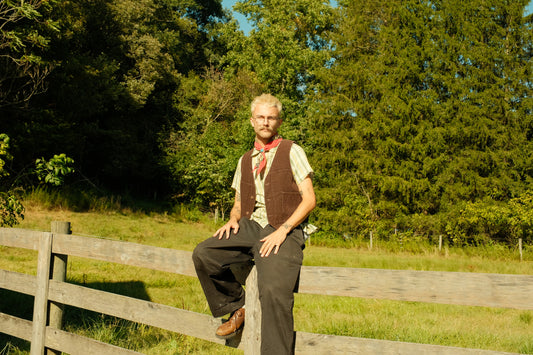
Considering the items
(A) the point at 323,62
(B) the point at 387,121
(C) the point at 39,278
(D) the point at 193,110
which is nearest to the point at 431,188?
(B) the point at 387,121

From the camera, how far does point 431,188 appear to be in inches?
1105

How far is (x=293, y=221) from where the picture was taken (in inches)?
118

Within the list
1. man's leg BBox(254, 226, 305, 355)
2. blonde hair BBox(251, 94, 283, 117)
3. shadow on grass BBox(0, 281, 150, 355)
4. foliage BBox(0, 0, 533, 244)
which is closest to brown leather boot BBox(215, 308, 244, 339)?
man's leg BBox(254, 226, 305, 355)

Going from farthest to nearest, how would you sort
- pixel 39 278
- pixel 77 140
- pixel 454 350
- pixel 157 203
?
pixel 157 203 → pixel 77 140 → pixel 39 278 → pixel 454 350

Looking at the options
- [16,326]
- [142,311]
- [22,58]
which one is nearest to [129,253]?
[142,311]

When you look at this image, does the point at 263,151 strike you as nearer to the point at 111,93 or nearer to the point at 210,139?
the point at 111,93

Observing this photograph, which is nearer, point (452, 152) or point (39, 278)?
point (39, 278)

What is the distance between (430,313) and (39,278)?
6584mm

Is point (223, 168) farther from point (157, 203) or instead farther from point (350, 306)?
point (350, 306)

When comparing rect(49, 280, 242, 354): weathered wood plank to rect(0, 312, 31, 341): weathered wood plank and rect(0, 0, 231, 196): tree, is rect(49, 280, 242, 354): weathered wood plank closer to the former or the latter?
rect(0, 312, 31, 341): weathered wood plank

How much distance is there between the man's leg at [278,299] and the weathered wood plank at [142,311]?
0.57 metres

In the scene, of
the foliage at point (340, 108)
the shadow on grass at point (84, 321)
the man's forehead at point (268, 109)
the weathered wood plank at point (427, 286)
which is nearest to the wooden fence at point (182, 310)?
the weathered wood plank at point (427, 286)

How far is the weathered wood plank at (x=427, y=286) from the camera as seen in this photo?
236 centimetres

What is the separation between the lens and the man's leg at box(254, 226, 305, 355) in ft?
9.18
